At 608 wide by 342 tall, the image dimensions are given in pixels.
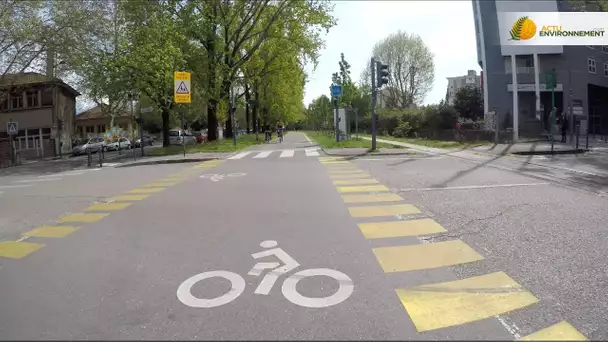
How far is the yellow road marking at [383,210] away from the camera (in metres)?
6.85

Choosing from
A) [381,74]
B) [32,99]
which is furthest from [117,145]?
[381,74]

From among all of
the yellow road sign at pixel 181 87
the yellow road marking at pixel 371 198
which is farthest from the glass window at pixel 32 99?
the yellow road marking at pixel 371 198

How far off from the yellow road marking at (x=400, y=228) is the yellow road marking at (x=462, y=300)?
1.68 metres

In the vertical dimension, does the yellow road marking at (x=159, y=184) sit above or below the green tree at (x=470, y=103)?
below

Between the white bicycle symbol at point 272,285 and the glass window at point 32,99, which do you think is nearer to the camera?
the white bicycle symbol at point 272,285

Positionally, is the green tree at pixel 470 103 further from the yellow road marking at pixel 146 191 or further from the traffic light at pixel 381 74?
the yellow road marking at pixel 146 191

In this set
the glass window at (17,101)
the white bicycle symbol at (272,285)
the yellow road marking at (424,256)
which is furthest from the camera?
the glass window at (17,101)

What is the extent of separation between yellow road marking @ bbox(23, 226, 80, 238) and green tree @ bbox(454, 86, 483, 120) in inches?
1683

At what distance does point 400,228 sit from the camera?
19.5 ft

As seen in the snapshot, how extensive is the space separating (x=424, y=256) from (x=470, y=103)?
43317 millimetres

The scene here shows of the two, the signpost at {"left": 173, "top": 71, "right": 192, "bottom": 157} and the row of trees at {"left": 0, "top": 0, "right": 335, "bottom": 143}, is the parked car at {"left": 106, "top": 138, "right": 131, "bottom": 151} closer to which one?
the row of trees at {"left": 0, "top": 0, "right": 335, "bottom": 143}

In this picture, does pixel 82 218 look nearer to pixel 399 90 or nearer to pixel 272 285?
pixel 272 285

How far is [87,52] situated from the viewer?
25.8 metres

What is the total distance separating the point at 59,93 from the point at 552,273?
45.2 m
